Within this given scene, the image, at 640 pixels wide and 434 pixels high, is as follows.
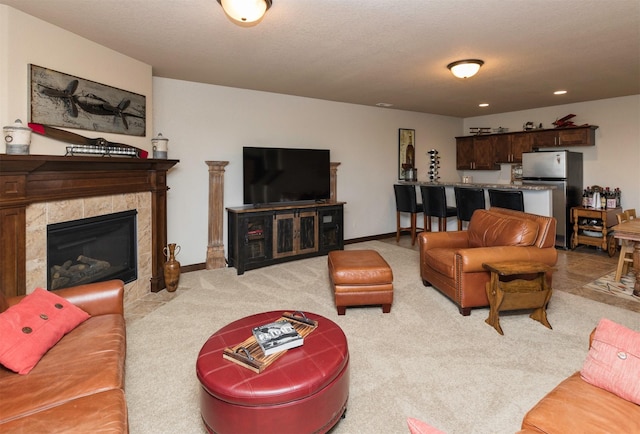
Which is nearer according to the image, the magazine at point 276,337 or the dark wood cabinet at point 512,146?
the magazine at point 276,337

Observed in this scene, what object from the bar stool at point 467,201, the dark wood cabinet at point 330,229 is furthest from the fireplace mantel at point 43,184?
the bar stool at point 467,201

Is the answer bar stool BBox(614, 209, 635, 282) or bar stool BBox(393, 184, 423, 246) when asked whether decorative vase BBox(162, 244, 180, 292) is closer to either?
bar stool BBox(393, 184, 423, 246)

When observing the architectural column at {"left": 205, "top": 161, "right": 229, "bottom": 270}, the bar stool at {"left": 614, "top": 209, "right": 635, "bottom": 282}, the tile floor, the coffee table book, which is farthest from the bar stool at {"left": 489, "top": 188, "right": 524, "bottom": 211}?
the coffee table book

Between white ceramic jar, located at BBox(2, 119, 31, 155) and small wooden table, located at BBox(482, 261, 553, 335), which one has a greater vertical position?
white ceramic jar, located at BBox(2, 119, 31, 155)

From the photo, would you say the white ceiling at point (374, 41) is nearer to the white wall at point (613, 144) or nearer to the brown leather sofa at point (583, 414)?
the white wall at point (613, 144)

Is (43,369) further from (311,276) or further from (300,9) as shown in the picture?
(311,276)

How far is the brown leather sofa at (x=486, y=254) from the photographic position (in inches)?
117

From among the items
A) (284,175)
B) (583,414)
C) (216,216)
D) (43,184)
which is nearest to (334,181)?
(284,175)

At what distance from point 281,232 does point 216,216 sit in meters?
0.89

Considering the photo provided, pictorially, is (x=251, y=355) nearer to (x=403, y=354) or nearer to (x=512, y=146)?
(x=403, y=354)

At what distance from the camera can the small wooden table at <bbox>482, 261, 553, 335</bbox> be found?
2795mm

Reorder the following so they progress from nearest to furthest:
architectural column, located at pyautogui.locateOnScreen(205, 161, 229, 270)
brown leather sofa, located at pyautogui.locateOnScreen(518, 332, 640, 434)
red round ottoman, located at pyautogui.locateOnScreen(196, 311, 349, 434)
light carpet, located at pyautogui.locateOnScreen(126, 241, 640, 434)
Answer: brown leather sofa, located at pyautogui.locateOnScreen(518, 332, 640, 434)
red round ottoman, located at pyautogui.locateOnScreen(196, 311, 349, 434)
light carpet, located at pyautogui.locateOnScreen(126, 241, 640, 434)
architectural column, located at pyautogui.locateOnScreen(205, 161, 229, 270)

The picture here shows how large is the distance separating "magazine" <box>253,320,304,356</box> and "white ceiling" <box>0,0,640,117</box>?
84.9 inches

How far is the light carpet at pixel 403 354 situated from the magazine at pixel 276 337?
485mm
